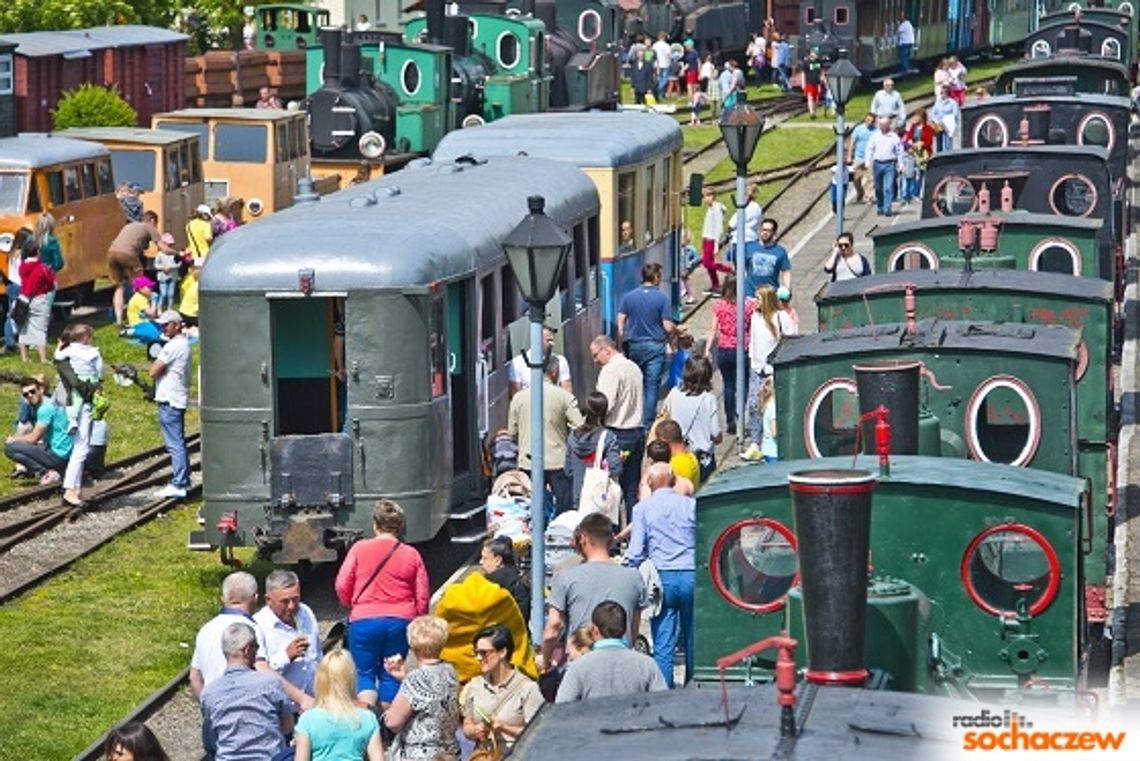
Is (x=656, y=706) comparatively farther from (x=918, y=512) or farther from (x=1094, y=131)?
(x=1094, y=131)

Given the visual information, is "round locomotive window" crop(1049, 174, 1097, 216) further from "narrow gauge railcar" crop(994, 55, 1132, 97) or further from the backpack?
"narrow gauge railcar" crop(994, 55, 1132, 97)

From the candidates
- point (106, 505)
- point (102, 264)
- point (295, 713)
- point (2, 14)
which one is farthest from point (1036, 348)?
point (2, 14)

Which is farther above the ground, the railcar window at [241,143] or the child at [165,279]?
the railcar window at [241,143]

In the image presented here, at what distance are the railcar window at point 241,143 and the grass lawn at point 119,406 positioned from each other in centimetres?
783

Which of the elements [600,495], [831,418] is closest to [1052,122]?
[600,495]

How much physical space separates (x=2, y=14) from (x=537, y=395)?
1353 inches

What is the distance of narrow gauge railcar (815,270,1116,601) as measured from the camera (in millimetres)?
15742

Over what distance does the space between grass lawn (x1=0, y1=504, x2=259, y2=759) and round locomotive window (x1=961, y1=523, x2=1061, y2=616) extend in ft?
18.0

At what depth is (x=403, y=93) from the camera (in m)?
38.4

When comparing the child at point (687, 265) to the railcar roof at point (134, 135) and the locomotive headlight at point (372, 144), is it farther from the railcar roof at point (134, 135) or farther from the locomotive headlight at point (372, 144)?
the railcar roof at point (134, 135)

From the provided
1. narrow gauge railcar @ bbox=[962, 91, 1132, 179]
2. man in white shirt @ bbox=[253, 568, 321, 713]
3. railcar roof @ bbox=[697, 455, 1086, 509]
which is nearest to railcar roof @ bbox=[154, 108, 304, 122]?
narrow gauge railcar @ bbox=[962, 91, 1132, 179]

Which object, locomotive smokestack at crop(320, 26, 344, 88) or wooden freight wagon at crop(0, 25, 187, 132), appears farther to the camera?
wooden freight wagon at crop(0, 25, 187, 132)

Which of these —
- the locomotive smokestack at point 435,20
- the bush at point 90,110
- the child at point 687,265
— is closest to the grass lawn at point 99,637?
the child at point 687,265

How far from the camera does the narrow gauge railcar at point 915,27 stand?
56.0 metres
